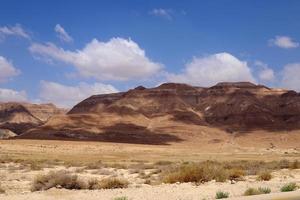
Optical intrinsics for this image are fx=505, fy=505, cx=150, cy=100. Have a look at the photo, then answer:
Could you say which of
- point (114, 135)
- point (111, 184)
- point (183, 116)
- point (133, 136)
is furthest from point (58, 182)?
point (183, 116)

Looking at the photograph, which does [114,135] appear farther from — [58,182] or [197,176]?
[58,182]

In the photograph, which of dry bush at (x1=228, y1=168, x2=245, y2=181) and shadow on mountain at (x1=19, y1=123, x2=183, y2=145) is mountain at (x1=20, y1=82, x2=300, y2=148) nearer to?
shadow on mountain at (x1=19, y1=123, x2=183, y2=145)

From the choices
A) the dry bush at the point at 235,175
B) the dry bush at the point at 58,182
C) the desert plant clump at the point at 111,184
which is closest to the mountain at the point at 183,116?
the dry bush at the point at 235,175

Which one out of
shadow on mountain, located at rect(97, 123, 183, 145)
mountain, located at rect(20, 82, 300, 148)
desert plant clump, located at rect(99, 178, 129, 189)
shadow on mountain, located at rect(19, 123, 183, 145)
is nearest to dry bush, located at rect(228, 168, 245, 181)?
desert plant clump, located at rect(99, 178, 129, 189)

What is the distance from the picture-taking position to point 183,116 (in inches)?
5167

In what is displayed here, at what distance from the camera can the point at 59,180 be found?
18.0 metres

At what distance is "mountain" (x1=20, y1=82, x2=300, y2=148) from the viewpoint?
4646 inches

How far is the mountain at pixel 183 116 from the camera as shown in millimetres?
118000

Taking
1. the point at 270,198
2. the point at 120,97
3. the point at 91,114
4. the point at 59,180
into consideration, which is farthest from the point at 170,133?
the point at 270,198

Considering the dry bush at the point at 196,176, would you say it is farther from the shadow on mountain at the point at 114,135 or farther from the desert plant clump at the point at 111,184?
the shadow on mountain at the point at 114,135

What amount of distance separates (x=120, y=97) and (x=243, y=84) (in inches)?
1473

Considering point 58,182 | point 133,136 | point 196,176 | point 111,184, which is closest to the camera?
point 58,182

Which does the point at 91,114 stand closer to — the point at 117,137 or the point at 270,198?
the point at 117,137

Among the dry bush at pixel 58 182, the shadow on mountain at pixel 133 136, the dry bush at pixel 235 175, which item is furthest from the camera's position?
the shadow on mountain at pixel 133 136
